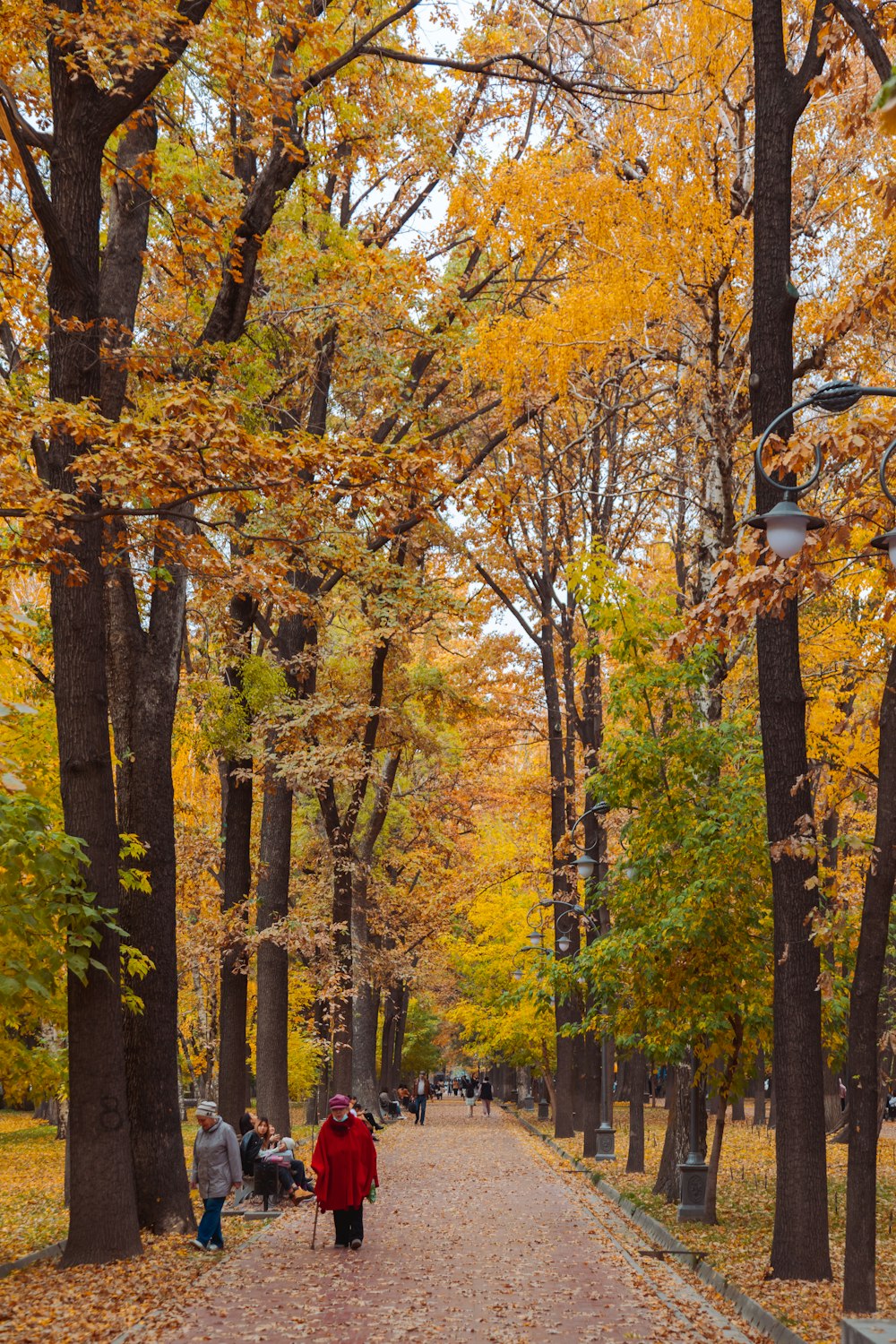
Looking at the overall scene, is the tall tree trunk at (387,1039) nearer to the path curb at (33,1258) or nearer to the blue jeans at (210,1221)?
the blue jeans at (210,1221)

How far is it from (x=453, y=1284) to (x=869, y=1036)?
4567 mm

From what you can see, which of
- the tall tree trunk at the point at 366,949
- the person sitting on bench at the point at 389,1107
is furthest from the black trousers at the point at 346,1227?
the person sitting on bench at the point at 389,1107

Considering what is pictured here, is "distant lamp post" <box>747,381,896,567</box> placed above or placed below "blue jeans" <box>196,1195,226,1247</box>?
above

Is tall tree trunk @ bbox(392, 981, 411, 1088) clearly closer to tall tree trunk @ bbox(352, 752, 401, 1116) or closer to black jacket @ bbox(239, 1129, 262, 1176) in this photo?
tall tree trunk @ bbox(352, 752, 401, 1116)

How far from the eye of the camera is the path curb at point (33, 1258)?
1163 cm

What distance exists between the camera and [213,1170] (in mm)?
13133

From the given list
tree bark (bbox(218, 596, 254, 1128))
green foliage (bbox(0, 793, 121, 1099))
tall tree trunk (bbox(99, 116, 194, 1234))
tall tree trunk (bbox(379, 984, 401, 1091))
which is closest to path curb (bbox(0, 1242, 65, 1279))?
tall tree trunk (bbox(99, 116, 194, 1234))

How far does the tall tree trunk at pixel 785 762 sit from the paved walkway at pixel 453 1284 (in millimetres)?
1136

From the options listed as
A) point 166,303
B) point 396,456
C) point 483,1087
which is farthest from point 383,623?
point 483,1087

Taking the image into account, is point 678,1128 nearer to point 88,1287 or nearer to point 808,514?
point 88,1287

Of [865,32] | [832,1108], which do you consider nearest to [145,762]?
[865,32]

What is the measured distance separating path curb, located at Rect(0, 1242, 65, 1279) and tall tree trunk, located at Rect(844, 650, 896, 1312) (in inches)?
278

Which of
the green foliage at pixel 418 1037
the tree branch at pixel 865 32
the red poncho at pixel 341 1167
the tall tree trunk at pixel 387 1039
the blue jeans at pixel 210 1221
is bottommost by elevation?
the green foliage at pixel 418 1037

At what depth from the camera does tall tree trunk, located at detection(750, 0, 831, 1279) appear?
406 inches
